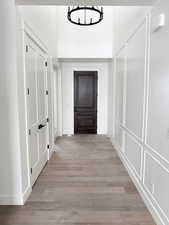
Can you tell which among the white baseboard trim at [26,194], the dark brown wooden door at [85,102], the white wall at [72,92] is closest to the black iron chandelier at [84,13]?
the white wall at [72,92]

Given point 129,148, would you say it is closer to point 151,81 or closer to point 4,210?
point 151,81

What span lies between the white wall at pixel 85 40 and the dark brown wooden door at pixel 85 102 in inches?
33.5

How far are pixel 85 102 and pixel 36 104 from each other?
3.43 metres

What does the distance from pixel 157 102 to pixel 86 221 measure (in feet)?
5.17

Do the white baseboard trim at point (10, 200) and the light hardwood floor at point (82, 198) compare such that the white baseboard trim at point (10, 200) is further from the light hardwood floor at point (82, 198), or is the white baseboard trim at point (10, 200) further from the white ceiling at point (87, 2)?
the white ceiling at point (87, 2)

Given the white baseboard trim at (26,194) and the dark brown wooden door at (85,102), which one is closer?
the white baseboard trim at (26,194)

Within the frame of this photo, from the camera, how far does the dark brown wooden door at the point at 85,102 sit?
21.0 feet

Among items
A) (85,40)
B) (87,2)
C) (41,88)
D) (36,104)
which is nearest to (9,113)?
(36,104)

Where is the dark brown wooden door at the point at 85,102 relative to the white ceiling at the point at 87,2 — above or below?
below

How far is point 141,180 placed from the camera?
2635mm

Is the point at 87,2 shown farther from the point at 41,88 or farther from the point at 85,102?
the point at 85,102

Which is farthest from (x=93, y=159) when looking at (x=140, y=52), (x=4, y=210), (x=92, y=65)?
(x=92, y=65)

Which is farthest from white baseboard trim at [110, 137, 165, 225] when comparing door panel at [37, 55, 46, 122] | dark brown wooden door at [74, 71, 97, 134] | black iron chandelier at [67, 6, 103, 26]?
dark brown wooden door at [74, 71, 97, 134]

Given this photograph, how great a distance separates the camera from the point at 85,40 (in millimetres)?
5668
